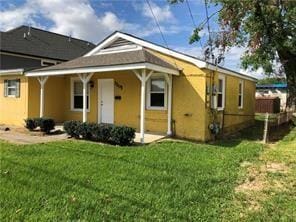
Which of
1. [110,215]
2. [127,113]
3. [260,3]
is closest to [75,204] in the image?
[110,215]

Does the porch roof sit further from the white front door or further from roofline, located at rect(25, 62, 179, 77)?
the white front door

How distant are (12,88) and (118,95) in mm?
5712

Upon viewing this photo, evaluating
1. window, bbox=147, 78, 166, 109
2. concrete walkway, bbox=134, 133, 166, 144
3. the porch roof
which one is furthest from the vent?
concrete walkway, bbox=134, 133, 166, 144

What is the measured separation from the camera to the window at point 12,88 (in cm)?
1609

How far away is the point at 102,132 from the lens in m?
10.8

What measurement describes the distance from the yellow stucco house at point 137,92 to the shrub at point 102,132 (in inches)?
45.8

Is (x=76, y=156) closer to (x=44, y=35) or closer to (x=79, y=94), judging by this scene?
(x=79, y=94)

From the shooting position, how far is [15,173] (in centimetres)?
616

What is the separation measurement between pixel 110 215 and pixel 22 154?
4303mm

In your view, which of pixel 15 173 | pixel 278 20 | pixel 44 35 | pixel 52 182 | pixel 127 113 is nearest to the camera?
pixel 52 182

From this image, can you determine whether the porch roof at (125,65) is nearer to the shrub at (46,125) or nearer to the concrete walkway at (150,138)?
the shrub at (46,125)

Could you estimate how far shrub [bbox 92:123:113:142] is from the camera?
421 inches

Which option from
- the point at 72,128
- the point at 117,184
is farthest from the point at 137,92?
the point at 117,184

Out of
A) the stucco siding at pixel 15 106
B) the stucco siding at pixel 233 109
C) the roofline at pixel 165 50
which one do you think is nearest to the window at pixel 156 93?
the roofline at pixel 165 50
